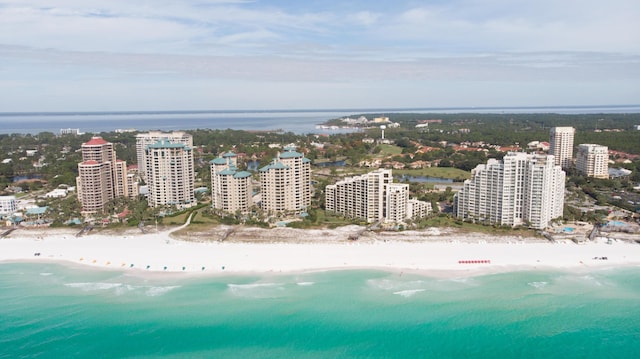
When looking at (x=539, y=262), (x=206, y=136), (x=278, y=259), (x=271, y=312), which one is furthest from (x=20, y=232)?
(x=206, y=136)

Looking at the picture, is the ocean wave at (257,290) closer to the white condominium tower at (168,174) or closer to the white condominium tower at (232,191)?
the white condominium tower at (232,191)

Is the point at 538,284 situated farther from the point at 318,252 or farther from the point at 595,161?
the point at 595,161

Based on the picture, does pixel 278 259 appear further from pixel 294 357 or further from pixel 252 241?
pixel 294 357

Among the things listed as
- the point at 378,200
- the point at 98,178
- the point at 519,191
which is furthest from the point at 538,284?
the point at 98,178

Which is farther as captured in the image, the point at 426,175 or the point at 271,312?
the point at 426,175

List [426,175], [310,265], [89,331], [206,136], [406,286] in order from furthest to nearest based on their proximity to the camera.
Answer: [206,136], [426,175], [310,265], [406,286], [89,331]

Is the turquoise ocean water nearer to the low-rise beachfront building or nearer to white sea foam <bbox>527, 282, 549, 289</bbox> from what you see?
white sea foam <bbox>527, 282, 549, 289</bbox>
